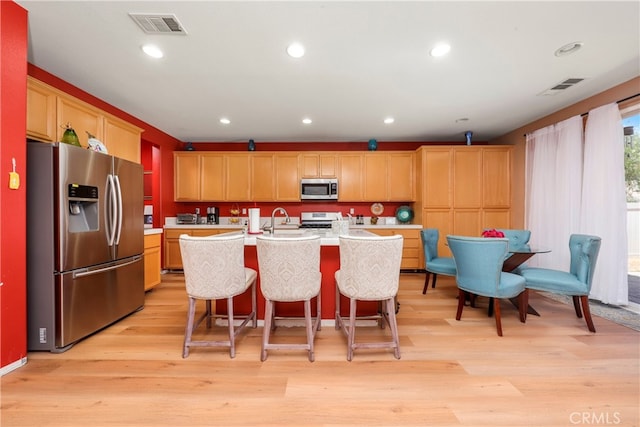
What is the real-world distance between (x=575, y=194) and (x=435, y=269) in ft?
6.80

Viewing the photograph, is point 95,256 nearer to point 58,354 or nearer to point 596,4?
point 58,354

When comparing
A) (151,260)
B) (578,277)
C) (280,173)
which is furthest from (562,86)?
(151,260)

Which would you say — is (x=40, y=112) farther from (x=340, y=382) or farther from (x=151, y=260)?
(x=340, y=382)

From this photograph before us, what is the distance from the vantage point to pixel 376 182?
5.25m

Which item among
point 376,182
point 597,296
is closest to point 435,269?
point 597,296

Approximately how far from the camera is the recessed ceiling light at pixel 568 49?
7.42 ft

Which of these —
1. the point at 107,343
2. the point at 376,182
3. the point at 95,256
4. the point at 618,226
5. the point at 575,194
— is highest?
the point at 376,182

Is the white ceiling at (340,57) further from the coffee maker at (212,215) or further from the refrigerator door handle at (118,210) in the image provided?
the coffee maker at (212,215)

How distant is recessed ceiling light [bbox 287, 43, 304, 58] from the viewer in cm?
Answer: 225

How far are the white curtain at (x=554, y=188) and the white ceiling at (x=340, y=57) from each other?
42 centimetres

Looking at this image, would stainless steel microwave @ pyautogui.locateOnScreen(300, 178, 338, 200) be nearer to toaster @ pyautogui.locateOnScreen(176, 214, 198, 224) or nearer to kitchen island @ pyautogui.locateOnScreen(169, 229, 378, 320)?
toaster @ pyautogui.locateOnScreen(176, 214, 198, 224)

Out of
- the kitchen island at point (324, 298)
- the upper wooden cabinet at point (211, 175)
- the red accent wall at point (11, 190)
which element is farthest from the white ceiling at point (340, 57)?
the kitchen island at point (324, 298)

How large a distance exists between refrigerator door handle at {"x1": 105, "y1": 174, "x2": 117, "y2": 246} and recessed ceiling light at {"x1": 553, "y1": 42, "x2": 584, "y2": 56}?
426 centimetres

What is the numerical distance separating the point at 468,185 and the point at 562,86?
6.68ft
